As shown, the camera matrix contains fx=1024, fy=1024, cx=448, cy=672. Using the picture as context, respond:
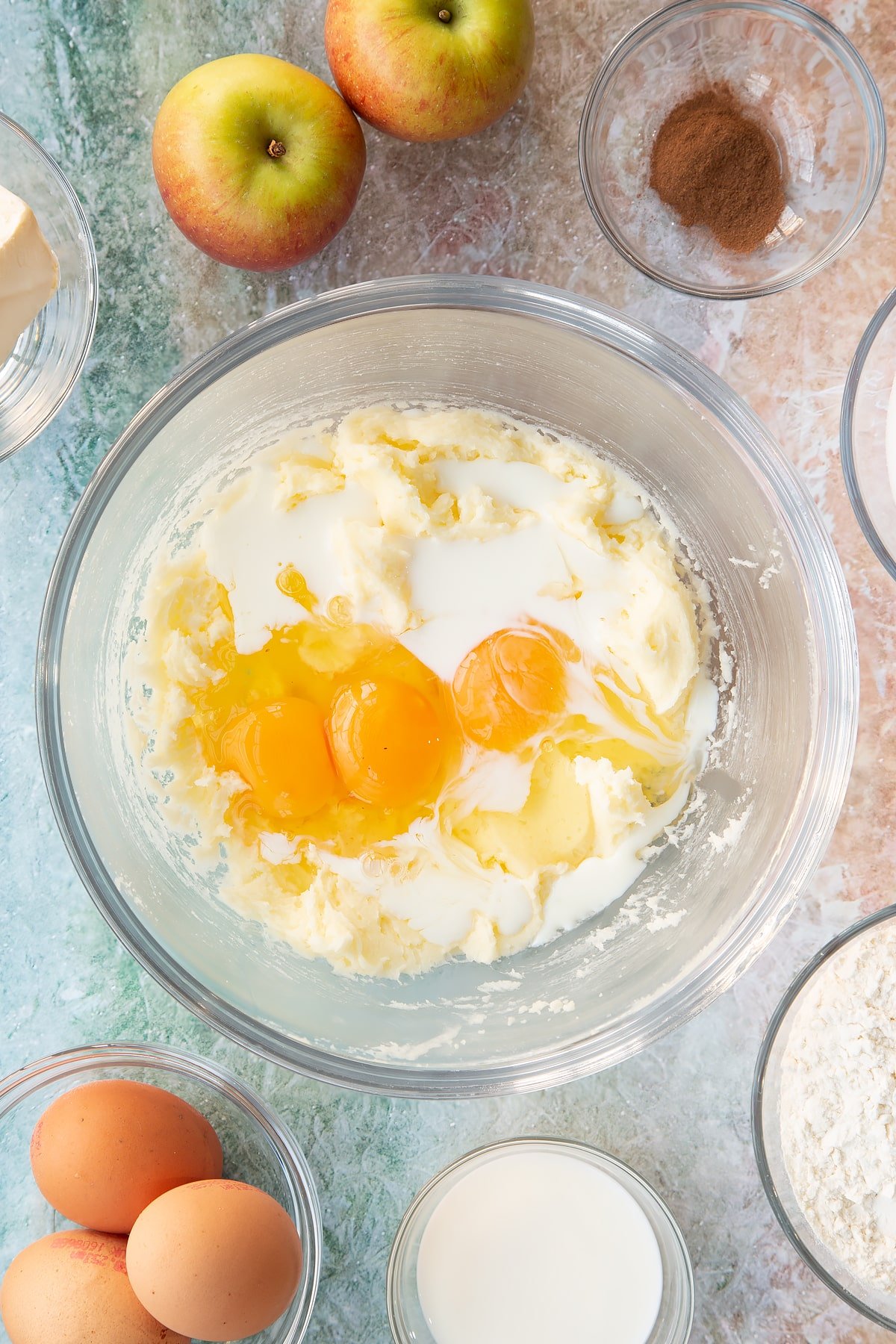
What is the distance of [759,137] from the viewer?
2.05 meters

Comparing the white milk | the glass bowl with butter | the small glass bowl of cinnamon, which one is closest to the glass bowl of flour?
the white milk

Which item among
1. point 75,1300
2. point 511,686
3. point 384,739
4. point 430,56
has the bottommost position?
point 75,1300

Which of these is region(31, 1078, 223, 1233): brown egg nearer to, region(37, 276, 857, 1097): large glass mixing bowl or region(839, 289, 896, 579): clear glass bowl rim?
region(37, 276, 857, 1097): large glass mixing bowl

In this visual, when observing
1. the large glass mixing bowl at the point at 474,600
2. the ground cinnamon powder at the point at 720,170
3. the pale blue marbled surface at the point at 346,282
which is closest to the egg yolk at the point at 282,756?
the large glass mixing bowl at the point at 474,600

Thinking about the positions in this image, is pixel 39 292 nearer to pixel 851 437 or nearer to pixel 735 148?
pixel 735 148

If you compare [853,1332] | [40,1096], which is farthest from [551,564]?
[853,1332]

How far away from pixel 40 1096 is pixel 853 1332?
168cm

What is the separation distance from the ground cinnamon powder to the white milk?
190 centimetres

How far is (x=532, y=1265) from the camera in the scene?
6.59 ft

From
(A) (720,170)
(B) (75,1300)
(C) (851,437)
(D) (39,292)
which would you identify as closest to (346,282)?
(D) (39,292)

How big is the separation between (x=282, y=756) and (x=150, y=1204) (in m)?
→ 0.82

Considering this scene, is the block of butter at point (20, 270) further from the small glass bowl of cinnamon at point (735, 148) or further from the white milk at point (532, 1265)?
the white milk at point (532, 1265)

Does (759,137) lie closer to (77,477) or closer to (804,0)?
(804,0)

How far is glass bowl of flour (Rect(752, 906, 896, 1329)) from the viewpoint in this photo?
6.30ft
